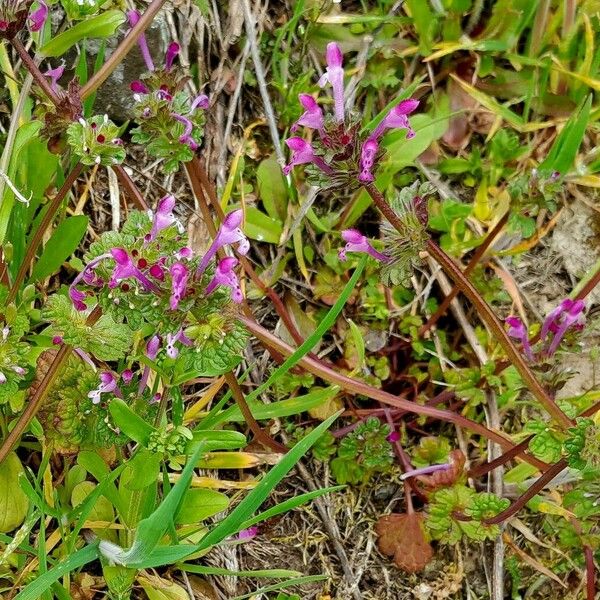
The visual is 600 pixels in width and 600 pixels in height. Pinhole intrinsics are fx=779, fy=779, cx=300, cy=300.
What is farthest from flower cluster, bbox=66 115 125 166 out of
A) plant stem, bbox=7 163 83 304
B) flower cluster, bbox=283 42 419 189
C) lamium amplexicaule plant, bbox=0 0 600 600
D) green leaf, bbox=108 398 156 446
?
green leaf, bbox=108 398 156 446

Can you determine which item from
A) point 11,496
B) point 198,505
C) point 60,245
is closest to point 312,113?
point 60,245

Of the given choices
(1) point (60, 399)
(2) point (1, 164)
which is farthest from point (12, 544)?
(2) point (1, 164)

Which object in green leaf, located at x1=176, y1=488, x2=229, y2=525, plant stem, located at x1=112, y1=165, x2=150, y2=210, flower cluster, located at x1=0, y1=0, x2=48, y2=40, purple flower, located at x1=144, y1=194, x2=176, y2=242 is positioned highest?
flower cluster, located at x1=0, y1=0, x2=48, y2=40

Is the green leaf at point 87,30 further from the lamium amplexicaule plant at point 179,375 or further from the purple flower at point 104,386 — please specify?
the purple flower at point 104,386

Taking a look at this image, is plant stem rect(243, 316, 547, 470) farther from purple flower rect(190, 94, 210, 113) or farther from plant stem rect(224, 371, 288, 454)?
purple flower rect(190, 94, 210, 113)

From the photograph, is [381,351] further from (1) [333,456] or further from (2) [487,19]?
(2) [487,19]

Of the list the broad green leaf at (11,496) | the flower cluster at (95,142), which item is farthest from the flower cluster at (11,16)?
the broad green leaf at (11,496)
